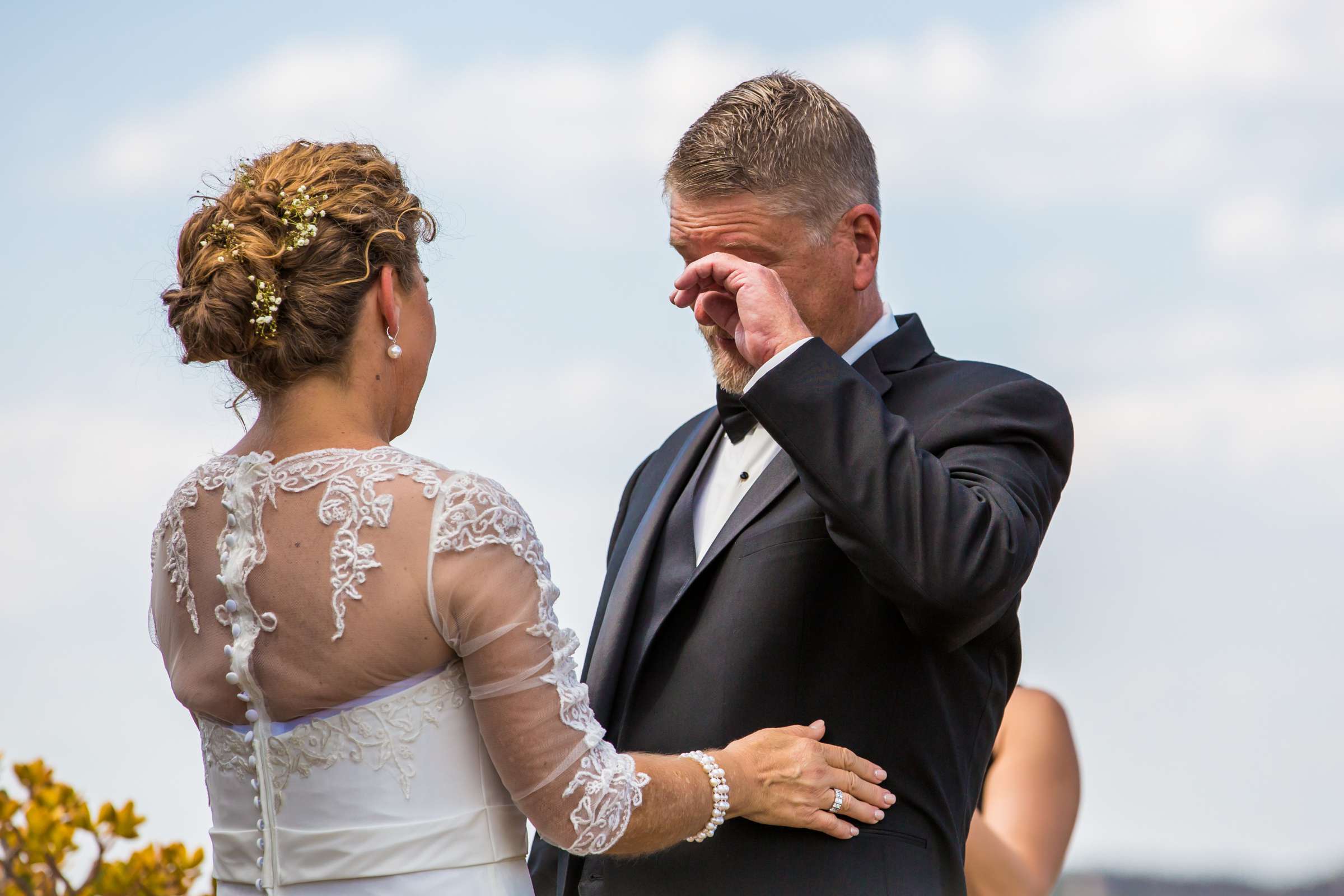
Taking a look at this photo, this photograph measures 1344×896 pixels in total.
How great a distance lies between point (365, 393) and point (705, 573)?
75cm

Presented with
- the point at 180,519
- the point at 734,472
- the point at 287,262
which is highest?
the point at 287,262

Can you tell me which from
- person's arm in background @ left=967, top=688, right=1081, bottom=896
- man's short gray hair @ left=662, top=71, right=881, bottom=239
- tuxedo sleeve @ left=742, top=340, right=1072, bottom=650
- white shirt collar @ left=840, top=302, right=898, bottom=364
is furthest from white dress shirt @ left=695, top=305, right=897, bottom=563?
person's arm in background @ left=967, top=688, right=1081, bottom=896

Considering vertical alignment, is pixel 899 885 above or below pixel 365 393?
below

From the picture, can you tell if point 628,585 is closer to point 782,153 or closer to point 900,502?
point 900,502

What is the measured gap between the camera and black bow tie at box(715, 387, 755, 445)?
9.14ft

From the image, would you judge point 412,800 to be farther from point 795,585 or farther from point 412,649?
point 795,585

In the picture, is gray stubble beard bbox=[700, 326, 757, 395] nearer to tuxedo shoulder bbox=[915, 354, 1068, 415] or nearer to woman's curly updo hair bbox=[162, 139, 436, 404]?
tuxedo shoulder bbox=[915, 354, 1068, 415]

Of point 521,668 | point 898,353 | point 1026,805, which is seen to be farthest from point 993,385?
point 1026,805

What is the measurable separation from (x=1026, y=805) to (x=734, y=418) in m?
1.63

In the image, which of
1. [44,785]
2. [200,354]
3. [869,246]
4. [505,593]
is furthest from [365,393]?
[44,785]

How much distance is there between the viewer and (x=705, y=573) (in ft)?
8.14

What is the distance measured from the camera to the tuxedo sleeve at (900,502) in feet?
6.85

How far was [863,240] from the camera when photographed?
273 cm

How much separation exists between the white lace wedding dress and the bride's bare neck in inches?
1.4
